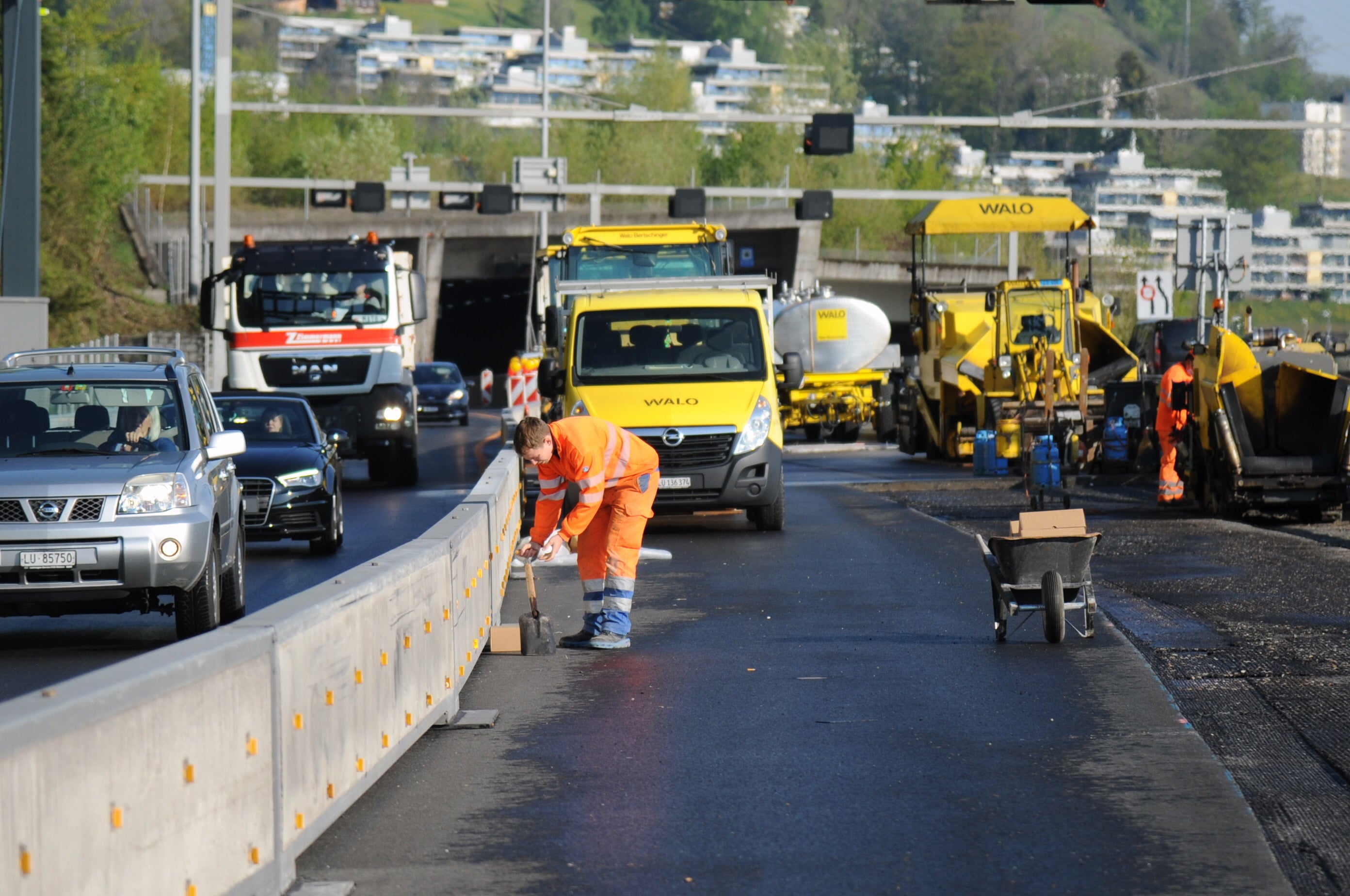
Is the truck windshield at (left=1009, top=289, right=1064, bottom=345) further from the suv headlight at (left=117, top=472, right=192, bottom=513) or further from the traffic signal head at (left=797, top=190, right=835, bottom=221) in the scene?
the suv headlight at (left=117, top=472, right=192, bottom=513)

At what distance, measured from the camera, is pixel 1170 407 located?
70.4 ft

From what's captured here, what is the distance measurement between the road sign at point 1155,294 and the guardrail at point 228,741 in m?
25.9

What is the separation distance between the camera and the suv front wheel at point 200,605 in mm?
11391

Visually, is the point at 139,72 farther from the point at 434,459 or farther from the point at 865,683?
the point at 865,683

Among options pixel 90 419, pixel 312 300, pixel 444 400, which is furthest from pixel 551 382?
pixel 444 400

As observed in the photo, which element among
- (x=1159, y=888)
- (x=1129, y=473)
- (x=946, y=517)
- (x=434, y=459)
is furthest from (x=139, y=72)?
(x=1159, y=888)

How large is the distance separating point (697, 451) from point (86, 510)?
8054mm

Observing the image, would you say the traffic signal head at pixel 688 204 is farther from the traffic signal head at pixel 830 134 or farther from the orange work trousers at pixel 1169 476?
the orange work trousers at pixel 1169 476

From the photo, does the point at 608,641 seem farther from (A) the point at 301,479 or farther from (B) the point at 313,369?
(B) the point at 313,369

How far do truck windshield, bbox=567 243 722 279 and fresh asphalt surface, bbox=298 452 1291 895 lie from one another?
1169 centimetres

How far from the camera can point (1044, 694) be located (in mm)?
9477

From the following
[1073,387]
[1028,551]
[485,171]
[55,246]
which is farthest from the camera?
[485,171]

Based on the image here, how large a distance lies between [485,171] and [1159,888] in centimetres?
12037

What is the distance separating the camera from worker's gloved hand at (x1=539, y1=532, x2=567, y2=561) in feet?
35.1
